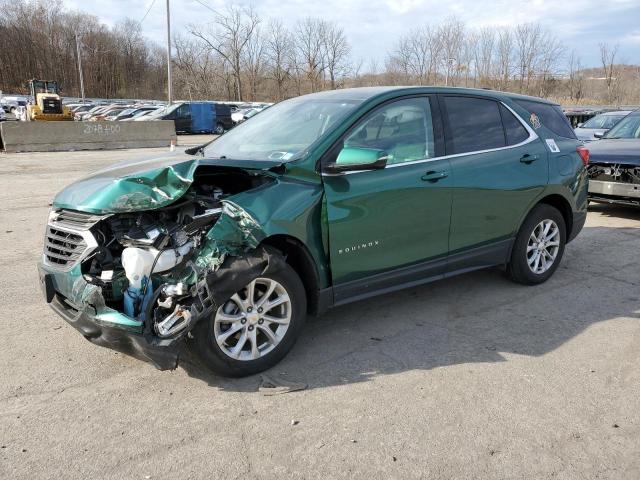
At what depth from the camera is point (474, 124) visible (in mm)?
4801

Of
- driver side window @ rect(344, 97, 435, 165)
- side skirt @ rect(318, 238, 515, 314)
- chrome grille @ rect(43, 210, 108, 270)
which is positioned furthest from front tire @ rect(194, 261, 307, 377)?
driver side window @ rect(344, 97, 435, 165)

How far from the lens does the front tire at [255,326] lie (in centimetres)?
338

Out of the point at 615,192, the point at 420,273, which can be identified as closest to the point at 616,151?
the point at 615,192

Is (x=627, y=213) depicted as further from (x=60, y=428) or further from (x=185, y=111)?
(x=185, y=111)

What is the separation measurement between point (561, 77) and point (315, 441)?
209 feet

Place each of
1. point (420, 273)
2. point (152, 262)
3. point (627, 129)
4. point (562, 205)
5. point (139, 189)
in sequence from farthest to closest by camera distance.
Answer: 1. point (627, 129)
2. point (562, 205)
3. point (420, 273)
4. point (139, 189)
5. point (152, 262)

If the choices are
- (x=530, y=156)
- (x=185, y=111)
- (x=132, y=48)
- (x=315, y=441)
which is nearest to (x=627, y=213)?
(x=530, y=156)

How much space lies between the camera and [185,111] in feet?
111

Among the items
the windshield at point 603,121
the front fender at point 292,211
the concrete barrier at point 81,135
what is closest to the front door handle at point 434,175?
the front fender at point 292,211

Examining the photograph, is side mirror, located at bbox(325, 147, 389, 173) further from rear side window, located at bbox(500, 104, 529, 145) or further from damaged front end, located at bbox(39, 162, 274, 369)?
rear side window, located at bbox(500, 104, 529, 145)

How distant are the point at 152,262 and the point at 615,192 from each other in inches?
289

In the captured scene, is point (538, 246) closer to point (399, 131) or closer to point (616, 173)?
point (399, 131)

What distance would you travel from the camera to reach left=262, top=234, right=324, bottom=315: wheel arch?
12.0 ft

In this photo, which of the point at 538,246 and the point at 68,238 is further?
the point at 538,246
